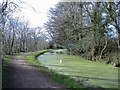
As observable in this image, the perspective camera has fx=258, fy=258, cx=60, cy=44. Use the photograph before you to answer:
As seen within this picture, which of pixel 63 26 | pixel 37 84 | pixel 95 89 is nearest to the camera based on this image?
pixel 37 84

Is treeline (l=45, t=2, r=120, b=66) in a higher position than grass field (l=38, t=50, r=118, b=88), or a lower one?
higher

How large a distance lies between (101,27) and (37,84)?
17.7 m

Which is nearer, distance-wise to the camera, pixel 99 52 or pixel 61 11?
pixel 99 52

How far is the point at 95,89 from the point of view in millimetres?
11625

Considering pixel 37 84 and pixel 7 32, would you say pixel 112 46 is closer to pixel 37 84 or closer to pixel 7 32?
pixel 7 32

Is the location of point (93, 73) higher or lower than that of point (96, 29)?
lower

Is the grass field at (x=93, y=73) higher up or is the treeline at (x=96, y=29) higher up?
the treeline at (x=96, y=29)

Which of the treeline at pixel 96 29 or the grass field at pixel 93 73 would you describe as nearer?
the grass field at pixel 93 73

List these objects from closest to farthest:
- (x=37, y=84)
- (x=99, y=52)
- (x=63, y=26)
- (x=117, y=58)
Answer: (x=37, y=84) < (x=117, y=58) < (x=99, y=52) < (x=63, y=26)

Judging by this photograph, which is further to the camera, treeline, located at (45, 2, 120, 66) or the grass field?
treeline, located at (45, 2, 120, 66)

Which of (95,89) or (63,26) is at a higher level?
(63,26)

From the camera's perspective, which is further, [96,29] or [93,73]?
[96,29]

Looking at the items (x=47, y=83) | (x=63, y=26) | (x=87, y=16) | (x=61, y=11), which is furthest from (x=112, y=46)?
(x=47, y=83)

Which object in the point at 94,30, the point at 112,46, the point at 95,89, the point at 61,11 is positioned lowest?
the point at 95,89
